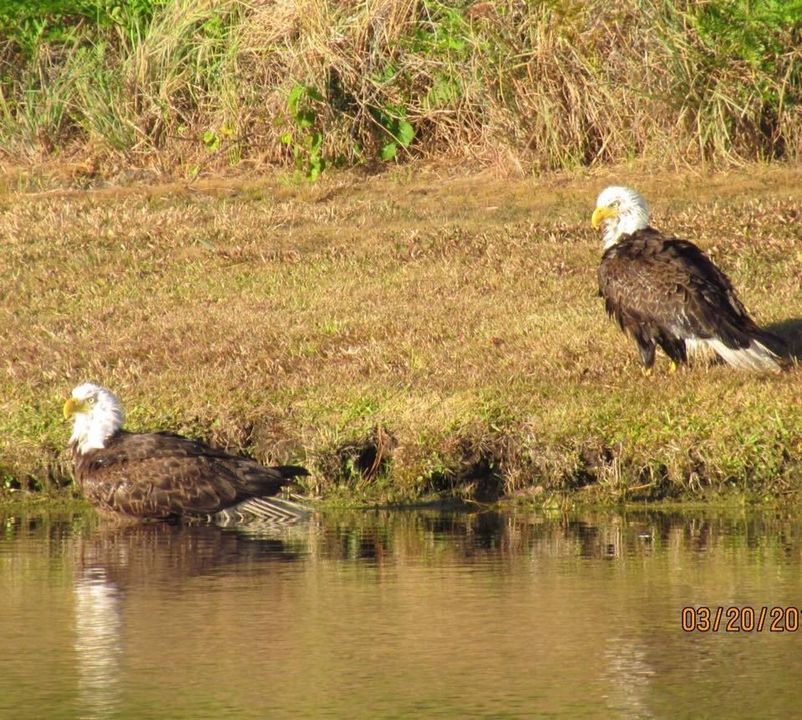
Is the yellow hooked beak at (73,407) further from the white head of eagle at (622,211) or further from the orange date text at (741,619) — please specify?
the orange date text at (741,619)

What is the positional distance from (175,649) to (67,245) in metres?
10.2

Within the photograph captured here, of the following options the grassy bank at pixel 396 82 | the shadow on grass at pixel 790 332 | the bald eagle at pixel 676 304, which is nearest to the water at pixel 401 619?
the bald eagle at pixel 676 304

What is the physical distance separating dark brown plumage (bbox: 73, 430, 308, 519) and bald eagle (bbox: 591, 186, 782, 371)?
3196mm

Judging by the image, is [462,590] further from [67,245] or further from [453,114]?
[453,114]

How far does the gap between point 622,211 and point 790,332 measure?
1586 mm

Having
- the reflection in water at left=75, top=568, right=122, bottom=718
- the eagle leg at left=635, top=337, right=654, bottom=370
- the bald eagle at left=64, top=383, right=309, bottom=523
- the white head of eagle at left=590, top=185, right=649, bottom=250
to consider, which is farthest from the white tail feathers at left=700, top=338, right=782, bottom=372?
the reflection in water at left=75, top=568, right=122, bottom=718

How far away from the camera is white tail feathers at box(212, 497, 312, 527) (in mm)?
10805

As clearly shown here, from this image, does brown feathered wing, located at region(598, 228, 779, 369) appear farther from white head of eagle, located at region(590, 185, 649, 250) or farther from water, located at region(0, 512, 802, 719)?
water, located at region(0, 512, 802, 719)

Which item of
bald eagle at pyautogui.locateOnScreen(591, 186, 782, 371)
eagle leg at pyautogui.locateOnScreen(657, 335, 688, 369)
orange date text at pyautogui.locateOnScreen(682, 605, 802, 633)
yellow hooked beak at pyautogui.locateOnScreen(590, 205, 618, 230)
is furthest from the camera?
yellow hooked beak at pyautogui.locateOnScreen(590, 205, 618, 230)

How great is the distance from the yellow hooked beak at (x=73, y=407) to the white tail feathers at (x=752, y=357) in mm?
4378

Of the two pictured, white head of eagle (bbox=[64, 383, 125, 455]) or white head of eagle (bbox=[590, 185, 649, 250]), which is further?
white head of eagle (bbox=[590, 185, 649, 250])

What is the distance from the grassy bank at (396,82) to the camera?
18703 mm

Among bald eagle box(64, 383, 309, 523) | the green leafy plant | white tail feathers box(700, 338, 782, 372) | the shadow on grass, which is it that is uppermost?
the green leafy plant

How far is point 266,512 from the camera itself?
10820 mm
